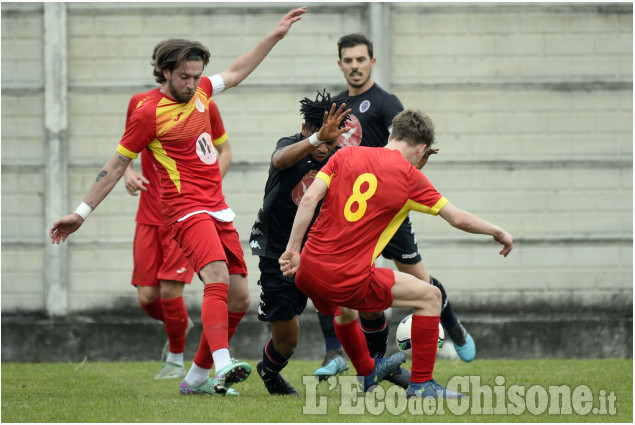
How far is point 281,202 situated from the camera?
5.62 metres

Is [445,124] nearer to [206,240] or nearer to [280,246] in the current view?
[280,246]

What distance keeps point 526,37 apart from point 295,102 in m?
2.25

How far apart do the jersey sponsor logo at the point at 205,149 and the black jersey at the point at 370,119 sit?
3.58 feet

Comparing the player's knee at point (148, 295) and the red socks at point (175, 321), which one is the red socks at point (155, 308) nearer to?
the player's knee at point (148, 295)

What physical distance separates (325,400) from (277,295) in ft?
2.40

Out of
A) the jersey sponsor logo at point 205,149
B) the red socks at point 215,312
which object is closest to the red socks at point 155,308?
the jersey sponsor logo at point 205,149

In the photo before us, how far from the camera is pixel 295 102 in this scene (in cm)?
882

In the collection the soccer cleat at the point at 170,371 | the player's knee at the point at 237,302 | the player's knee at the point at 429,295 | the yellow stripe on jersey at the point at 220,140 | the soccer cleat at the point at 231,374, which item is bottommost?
the soccer cleat at the point at 170,371

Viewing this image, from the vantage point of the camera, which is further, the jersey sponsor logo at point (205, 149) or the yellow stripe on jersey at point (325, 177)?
the jersey sponsor logo at point (205, 149)

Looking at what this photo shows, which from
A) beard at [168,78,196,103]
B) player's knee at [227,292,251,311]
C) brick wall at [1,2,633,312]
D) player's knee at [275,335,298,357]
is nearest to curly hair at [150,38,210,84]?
beard at [168,78,196,103]

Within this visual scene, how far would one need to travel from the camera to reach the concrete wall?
879 centimetres

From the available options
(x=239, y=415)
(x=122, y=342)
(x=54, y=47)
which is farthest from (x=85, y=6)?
(x=239, y=415)

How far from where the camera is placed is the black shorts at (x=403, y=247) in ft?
20.4

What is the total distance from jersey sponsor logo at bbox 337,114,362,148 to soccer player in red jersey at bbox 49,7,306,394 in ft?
3.63
